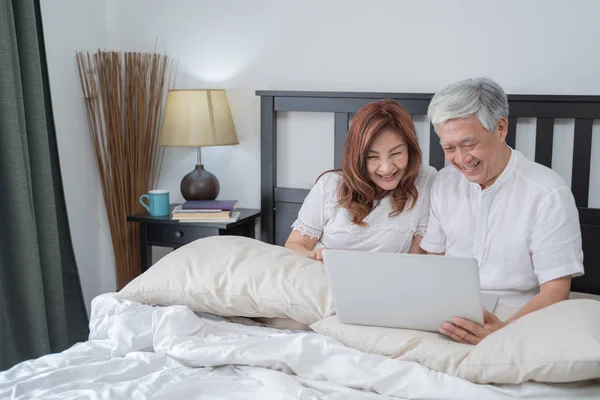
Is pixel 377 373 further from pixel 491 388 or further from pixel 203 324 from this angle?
pixel 203 324

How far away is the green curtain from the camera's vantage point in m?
2.48

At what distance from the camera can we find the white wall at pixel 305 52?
240 cm

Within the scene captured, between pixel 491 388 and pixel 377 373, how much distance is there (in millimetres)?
229

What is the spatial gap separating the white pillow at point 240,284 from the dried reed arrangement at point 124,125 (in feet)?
3.96

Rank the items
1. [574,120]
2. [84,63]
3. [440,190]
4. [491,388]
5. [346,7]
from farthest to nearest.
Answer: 1. [84,63]
2. [346,7]
3. [574,120]
4. [440,190]
5. [491,388]

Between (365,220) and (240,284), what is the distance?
58 cm

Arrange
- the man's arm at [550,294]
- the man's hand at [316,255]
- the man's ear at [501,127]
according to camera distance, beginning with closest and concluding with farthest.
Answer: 1. the man's arm at [550,294]
2. the man's ear at [501,127]
3. the man's hand at [316,255]

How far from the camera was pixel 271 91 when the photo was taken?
278 centimetres

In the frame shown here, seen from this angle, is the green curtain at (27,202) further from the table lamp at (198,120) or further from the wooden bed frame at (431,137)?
the wooden bed frame at (431,137)

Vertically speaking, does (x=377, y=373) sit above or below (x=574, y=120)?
below

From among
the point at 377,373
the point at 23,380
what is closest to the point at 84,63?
the point at 23,380

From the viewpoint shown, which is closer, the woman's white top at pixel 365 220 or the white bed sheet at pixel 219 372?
the white bed sheet at pixel 219 372

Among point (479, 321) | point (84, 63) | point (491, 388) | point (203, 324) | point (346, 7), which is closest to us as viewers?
point (491, 388)

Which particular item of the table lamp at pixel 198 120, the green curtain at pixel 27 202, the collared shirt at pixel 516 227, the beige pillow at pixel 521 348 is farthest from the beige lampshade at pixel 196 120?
the beige pillow at pixel 521 348
